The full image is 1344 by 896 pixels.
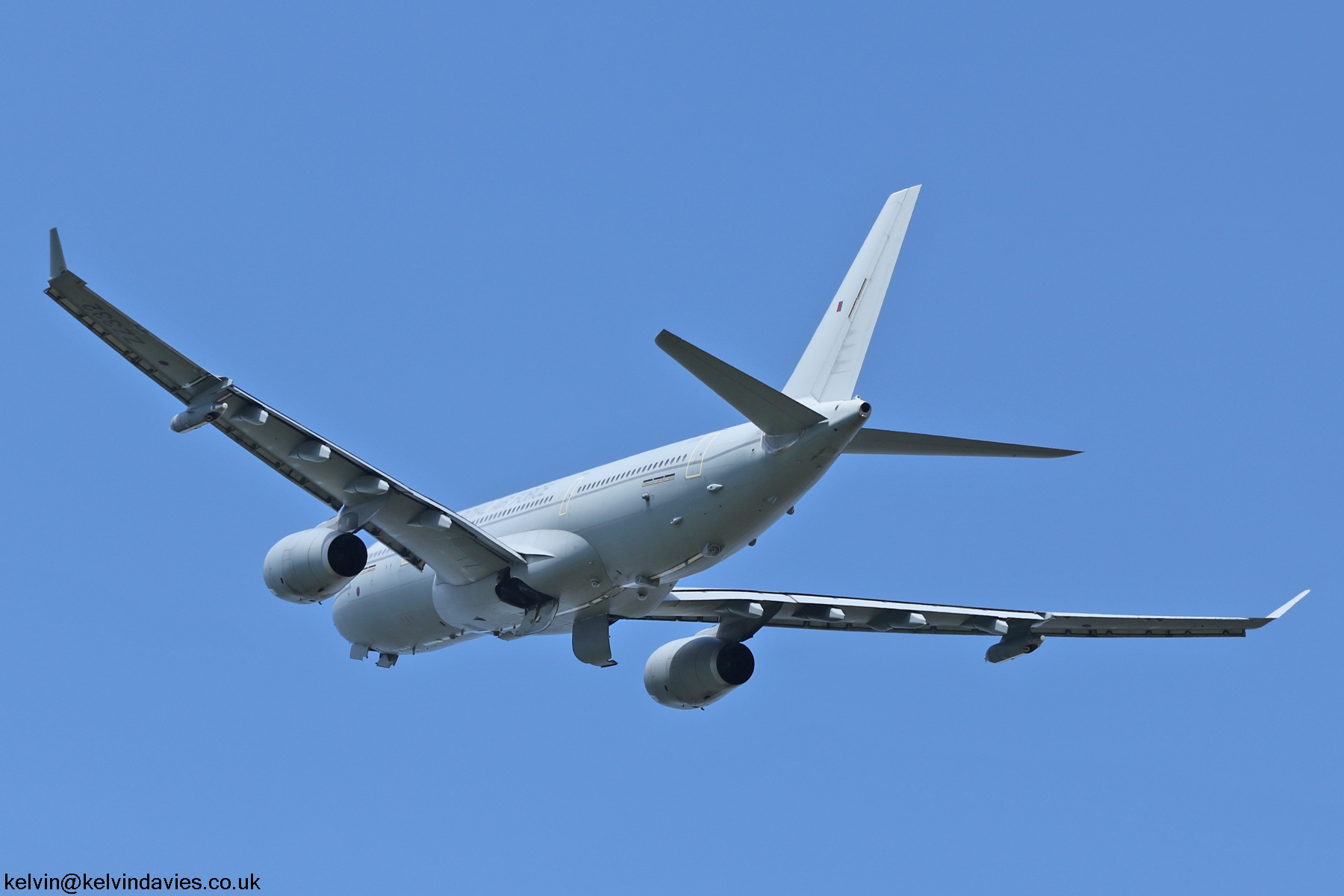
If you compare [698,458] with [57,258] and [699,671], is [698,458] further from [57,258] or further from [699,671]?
[57,258]

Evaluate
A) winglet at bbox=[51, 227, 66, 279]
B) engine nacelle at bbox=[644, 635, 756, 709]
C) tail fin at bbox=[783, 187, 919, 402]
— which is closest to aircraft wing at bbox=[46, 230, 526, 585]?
winglet at bbox=[51, 227, 66, 279]

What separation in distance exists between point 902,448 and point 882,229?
13.0ft

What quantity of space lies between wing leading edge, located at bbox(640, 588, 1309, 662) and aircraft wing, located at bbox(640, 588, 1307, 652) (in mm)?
16

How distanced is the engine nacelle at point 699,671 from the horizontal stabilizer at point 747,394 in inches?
340

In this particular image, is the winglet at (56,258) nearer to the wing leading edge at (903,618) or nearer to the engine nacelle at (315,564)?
the engine nacelle at (315,564)

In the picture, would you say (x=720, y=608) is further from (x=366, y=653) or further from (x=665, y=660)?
(x=366, y=653)

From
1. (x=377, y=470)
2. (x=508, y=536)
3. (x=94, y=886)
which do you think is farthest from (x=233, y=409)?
(x=94, y=886)

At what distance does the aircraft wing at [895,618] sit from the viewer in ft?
110

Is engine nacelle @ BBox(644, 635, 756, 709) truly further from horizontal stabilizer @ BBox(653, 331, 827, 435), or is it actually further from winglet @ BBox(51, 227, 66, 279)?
winglet @ BBox(51, 227, 66, 279)

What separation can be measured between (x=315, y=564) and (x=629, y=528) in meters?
5.60

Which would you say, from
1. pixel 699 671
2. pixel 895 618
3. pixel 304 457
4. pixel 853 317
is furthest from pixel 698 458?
pixel 895 618

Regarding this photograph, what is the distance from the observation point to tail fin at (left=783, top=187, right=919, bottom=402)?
1068 inches

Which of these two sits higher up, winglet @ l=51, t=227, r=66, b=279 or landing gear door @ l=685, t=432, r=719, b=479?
winglet @ l=51, t=227, r=66, b=279

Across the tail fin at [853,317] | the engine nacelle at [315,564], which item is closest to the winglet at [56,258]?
the engine nacelle at [315,564]
